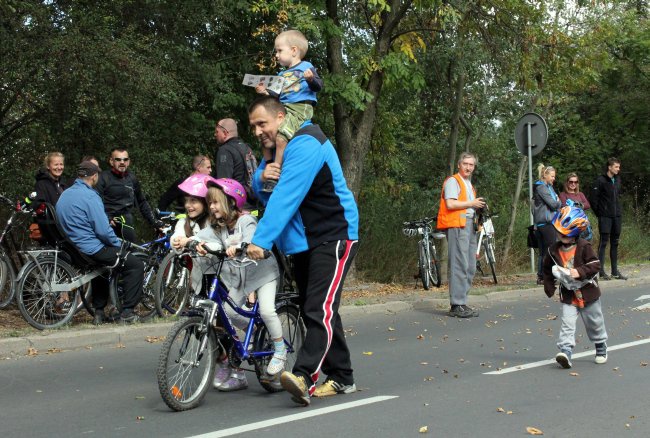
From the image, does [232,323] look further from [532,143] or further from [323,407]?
[532,143]

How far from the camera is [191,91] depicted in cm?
1520

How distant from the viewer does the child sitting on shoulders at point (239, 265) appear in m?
6.92

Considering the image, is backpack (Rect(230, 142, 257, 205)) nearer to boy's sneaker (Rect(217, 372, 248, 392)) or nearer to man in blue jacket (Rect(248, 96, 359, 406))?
boy's sneaker (Rect(217, 372, 248, 392))

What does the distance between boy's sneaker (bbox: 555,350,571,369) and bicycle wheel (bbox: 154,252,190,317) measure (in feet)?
16.3


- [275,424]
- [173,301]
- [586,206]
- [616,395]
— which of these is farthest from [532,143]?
[275,424]

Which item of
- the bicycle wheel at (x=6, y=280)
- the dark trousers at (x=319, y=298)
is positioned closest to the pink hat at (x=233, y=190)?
the dark trousers at (x=319, y=298)

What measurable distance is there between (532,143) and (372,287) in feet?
15.6

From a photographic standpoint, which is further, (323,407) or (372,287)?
(372,287)

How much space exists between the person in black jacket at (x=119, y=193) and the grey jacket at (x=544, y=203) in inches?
295

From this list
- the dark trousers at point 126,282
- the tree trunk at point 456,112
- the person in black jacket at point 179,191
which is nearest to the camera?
the dark trousers at point 126,282

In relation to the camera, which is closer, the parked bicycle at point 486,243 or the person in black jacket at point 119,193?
the person in black jacket at point 119,193

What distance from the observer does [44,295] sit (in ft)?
35.4

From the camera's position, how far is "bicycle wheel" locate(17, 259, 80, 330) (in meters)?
10.6

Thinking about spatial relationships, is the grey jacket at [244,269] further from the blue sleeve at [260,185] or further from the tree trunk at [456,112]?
the tree trunk at [456,112]
